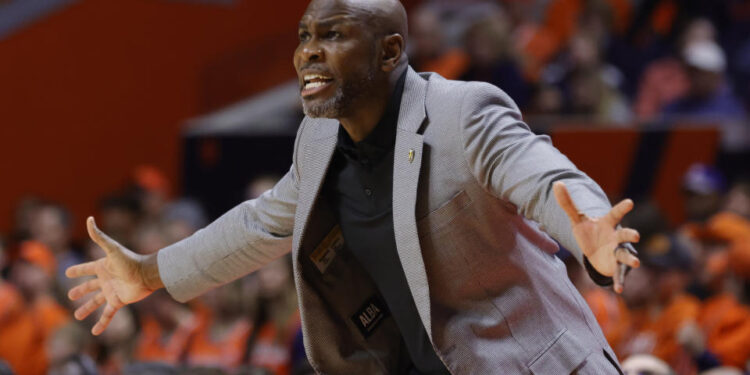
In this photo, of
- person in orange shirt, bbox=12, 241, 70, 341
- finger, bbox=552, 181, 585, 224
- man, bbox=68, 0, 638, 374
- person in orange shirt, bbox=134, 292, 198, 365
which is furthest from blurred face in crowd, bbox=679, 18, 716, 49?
finger, bbox=552, 181, 585, 224

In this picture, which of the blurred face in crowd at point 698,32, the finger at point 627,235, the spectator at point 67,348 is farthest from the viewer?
the blurred face in crowd at point 698,32

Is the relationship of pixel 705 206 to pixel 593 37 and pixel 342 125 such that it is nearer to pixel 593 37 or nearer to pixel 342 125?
pixel 593 37

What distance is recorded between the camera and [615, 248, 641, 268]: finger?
212 cm

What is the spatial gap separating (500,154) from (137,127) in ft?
24.7

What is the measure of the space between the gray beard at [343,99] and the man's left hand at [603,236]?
683 millimetres

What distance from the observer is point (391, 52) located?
2.81m

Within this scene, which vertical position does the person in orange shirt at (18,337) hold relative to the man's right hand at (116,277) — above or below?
below

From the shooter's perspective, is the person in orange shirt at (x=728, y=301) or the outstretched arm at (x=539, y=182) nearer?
the outstretched arm at (x=539, y=182)

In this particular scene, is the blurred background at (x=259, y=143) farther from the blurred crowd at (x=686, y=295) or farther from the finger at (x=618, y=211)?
the finger at (x=618, y=211)

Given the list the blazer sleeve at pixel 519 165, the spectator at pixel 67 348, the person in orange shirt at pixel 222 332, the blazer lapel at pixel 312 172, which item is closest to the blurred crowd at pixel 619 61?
the person in orange shirt at pixel 222 332

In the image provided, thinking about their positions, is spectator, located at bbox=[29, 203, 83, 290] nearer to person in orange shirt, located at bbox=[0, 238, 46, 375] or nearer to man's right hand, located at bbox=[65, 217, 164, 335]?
person in orange shirt, located at bbox=[0, 238, 46, 375]

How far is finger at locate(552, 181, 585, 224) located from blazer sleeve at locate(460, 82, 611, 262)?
0.03m

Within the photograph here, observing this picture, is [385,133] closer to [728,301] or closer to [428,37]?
[728,301]

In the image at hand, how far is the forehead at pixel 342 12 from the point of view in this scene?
2.74m
